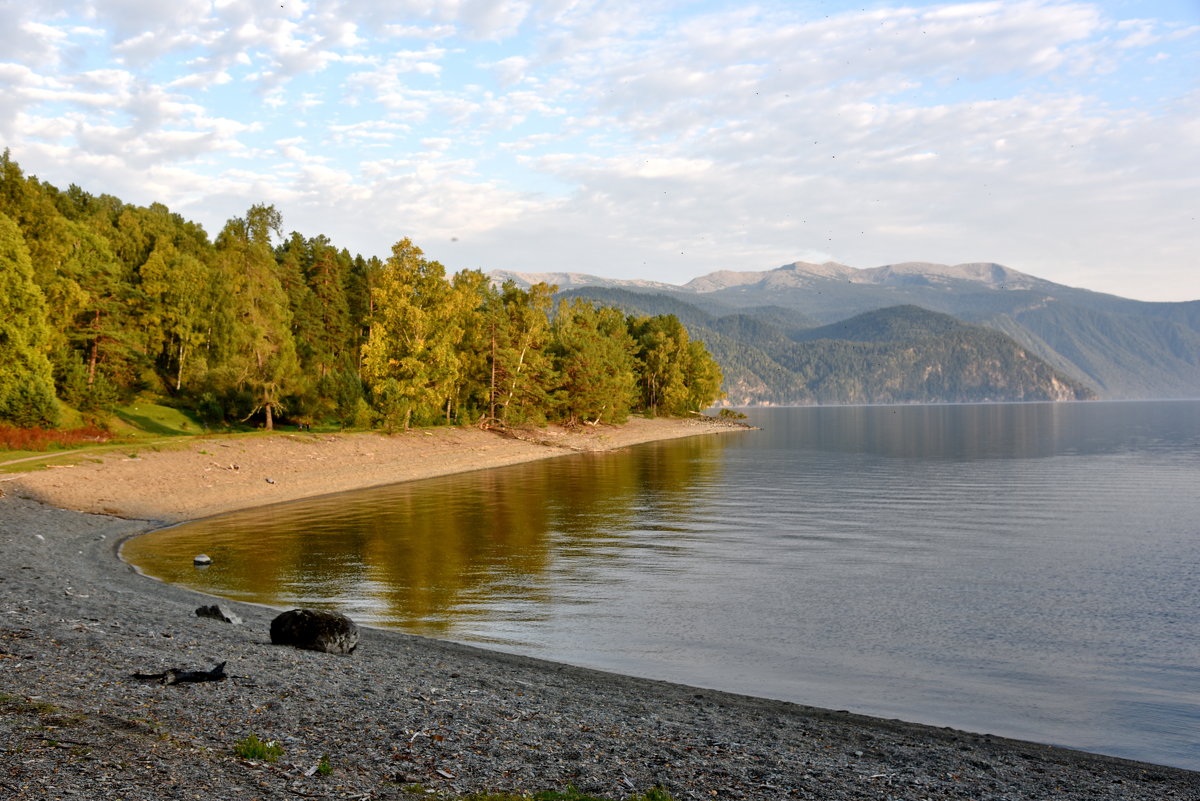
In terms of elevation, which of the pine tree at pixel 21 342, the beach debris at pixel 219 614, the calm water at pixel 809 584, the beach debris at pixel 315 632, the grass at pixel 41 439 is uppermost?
the pine tree at pixel 21 342

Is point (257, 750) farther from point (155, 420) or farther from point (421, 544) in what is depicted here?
point (155, 420)

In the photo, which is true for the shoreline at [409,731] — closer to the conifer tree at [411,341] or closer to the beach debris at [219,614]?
the beach debris at [219,614]

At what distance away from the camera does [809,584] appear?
29.9 m

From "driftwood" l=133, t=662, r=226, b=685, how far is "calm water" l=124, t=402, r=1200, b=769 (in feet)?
28.8

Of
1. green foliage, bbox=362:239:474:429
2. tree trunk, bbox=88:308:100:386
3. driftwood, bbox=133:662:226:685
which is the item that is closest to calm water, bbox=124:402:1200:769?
driftwood, bbox=133:662:226:685

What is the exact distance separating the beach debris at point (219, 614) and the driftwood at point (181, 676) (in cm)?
663

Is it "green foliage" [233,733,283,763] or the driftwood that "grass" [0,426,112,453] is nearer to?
the driftwood

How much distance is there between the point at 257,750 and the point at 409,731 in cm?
274

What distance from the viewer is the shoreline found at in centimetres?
1039

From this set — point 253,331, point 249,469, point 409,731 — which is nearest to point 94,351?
point 253,331

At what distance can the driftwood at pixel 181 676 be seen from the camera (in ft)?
45.7

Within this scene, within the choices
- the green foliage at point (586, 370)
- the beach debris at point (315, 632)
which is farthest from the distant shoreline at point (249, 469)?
the beach debris at point (315, 632)

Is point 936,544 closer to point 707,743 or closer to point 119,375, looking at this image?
point 707,743

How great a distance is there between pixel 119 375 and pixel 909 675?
8190 centimetres
